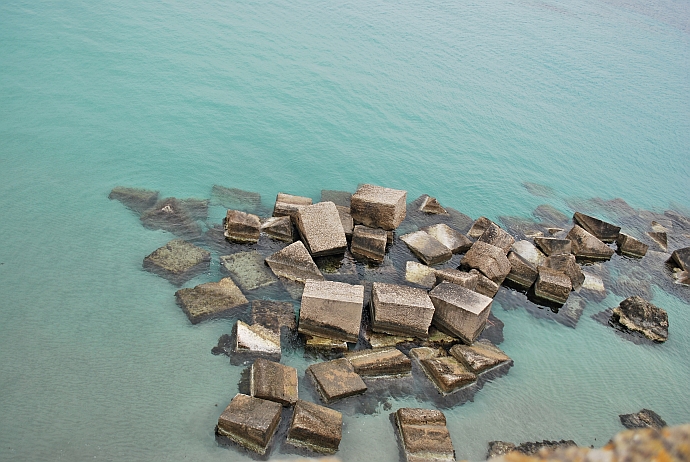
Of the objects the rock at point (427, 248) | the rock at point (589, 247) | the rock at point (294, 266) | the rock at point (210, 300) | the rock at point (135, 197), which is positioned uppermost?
the rock at point (589, 247)

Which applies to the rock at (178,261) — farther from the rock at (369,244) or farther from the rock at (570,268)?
the rock at (570,268)

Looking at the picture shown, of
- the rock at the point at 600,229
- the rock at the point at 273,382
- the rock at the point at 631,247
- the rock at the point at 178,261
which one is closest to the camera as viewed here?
the rock at the point at 273,382

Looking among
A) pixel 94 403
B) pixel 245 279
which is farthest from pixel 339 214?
pixel 94 403

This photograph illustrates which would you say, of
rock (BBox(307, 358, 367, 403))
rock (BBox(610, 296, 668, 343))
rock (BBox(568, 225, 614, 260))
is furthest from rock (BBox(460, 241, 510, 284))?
rock (BBox(307, 358, 367, 403))

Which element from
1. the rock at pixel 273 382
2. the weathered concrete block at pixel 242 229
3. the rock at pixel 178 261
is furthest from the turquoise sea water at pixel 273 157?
the weathered concrete block at pixel 242 229

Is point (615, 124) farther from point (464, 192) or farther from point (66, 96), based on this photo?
point (66, 96)

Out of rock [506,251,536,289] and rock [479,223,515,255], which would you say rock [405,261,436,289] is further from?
rock [506,251,536,289]
